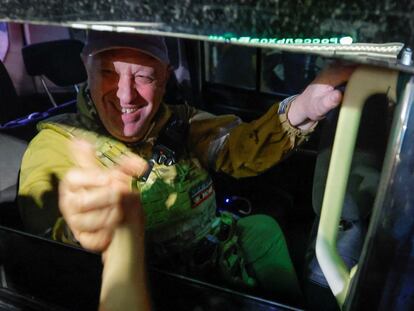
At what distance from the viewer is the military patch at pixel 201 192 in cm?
169

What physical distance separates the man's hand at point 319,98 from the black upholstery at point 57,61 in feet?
2.60

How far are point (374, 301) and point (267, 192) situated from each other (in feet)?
4.36

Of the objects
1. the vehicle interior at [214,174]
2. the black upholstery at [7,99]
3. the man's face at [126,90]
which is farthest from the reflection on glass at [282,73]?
the black upholstery at [7,99]

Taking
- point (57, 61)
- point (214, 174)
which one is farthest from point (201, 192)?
point (57, 61)

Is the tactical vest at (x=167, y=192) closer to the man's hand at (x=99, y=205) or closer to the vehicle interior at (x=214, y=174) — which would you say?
the vehicle interior at (x=214, y=174)

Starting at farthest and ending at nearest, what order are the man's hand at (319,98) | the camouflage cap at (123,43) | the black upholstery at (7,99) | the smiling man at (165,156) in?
the black upholstery at (7,99), the smiling man at (165,156), the camouflage cap at (123,43), the man's hand at (319,98)

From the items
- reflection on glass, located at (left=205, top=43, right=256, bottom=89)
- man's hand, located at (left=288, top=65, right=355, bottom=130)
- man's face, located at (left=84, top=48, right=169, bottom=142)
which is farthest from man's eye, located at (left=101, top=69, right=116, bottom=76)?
reflection on glass, located at (left=205, top=43, right=256, bottom=89)

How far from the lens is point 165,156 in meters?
1.65

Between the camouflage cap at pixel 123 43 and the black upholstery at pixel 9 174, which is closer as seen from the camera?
the camouflage cap at pixel 123 43

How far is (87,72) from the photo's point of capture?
63.4 inches

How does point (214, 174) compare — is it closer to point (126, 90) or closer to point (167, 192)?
point (167, 192)

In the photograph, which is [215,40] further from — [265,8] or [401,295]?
[401,295]

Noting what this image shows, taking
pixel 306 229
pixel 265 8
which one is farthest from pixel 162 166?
pixel 265 8

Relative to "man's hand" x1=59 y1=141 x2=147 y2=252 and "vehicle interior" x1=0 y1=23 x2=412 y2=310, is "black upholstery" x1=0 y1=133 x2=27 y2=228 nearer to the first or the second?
"vehicle interior" x1=0 y1=23 x2=412 y2=310
